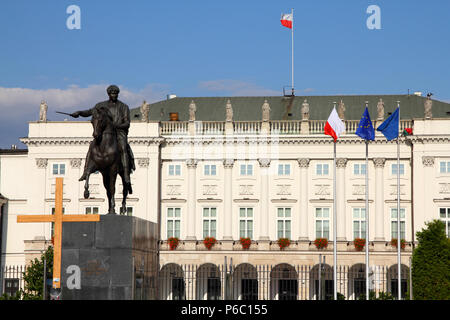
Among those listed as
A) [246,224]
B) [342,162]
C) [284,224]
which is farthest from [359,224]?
[246,224]

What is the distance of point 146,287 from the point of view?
25.1 m

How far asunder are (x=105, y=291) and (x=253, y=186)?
1930 inches

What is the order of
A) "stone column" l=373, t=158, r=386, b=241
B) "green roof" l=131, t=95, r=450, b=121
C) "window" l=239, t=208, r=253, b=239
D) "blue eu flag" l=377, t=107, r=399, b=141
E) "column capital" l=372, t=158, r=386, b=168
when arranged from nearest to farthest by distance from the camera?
1. "blue eu flag" l=377, t=107, r=399, b=141
2. "stone column" l=373, t=158, r=386, b=241
3. "column capital" l=372, t=158, r=386, b=168
4. "window" l=239, t=208, r=253, b=239
5. "green roof" l=131, t=95, r=450, b=121

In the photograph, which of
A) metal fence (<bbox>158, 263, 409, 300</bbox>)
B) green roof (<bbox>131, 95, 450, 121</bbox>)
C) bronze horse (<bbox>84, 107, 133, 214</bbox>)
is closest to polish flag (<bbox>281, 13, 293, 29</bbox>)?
green roof (<bbox>131, 95, 450, 121</bbox>)

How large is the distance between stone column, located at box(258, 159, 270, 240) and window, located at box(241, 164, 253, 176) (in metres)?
0.84

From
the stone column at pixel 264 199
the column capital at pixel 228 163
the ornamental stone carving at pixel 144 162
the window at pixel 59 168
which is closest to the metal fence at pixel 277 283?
the stone column at pixel 264 199

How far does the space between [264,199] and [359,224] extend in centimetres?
715

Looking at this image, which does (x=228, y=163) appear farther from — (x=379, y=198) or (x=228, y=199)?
(x=379, y=198)

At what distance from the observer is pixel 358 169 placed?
71250 mm

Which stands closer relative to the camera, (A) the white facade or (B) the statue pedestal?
(B) the statue pedestal

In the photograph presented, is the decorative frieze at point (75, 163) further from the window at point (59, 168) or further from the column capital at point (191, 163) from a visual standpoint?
the column capital at point (191, 163)

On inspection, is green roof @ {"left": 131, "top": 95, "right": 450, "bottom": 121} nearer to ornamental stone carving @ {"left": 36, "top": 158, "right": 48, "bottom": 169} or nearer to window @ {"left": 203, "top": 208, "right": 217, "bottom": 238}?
ornamental stone carving @ {"left": 36, "top": 158, "right": 48, "bottom": 169}

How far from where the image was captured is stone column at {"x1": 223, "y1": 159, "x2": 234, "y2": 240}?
2805 inches

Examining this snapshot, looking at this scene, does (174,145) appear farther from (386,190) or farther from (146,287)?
(146,287)
